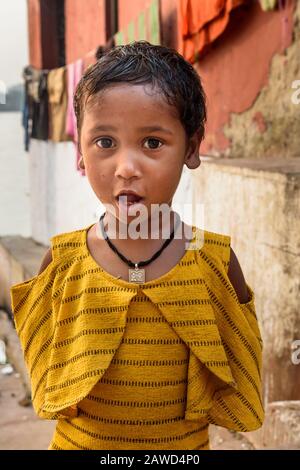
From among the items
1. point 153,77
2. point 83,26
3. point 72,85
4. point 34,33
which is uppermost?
point 34,33

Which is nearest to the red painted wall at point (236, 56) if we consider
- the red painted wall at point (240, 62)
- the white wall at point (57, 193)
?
the red painted wall at point (240, 62)

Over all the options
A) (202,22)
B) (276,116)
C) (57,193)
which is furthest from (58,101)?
(276,116)

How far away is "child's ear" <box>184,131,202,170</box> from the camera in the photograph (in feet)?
4.15

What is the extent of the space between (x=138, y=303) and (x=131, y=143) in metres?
0.32

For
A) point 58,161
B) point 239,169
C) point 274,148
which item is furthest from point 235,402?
point 58,161

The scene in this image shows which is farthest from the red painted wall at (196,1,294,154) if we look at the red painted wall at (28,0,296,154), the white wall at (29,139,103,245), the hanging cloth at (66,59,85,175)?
the hanging cloth at (66,59,85,175)

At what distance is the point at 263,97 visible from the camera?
3125mm

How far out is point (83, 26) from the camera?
7.16 meters

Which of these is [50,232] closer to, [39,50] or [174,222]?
[39,50]

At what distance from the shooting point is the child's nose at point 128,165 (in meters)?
1.12

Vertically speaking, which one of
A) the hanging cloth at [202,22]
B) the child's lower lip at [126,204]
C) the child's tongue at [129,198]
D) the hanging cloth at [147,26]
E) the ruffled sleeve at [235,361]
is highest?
the hanging cloth at [147,26]

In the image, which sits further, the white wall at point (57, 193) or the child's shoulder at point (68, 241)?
the white wall at point (57, 193)

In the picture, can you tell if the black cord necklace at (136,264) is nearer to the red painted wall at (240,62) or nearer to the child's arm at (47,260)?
the child's arm at (47,260)

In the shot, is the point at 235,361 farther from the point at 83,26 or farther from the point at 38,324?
the point at 83,26
